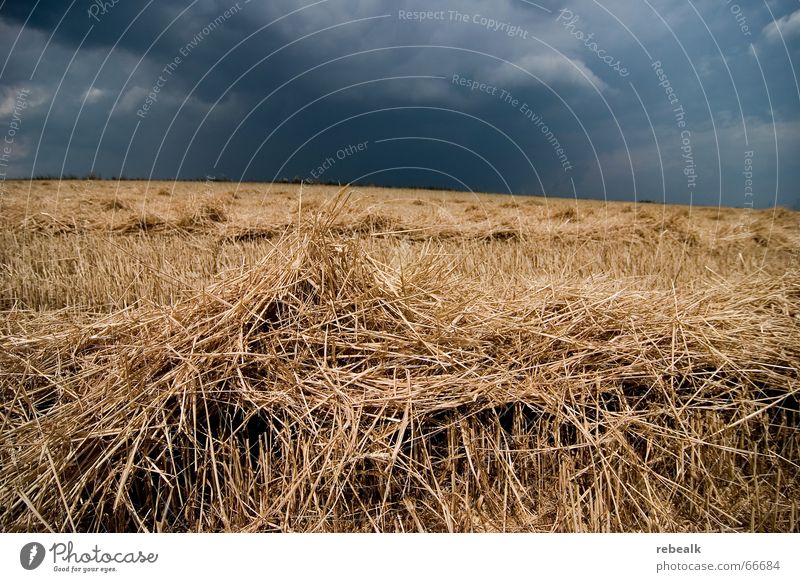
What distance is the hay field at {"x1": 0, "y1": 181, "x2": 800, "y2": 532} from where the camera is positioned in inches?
56.2

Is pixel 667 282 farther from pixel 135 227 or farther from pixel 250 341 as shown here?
pixel 135 227

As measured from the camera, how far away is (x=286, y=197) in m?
9.72
